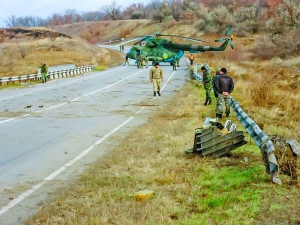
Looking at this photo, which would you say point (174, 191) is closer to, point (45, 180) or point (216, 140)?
point (216, 140)

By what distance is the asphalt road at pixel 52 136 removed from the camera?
26.6 feet

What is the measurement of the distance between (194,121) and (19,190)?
7611 millimetres

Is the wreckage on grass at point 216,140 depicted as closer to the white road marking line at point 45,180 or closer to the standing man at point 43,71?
the white road marking line at point 45,180

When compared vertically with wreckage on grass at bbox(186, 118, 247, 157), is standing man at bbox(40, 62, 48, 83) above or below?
Answer: below

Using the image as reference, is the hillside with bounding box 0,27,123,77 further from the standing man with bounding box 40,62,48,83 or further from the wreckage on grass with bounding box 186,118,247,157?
the wreckage on grass with bounding box 186,118,247,157

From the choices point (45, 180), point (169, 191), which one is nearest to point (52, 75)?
point (45, 180)

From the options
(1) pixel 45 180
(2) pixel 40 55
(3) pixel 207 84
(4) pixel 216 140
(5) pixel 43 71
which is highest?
(4) pixel 216 140

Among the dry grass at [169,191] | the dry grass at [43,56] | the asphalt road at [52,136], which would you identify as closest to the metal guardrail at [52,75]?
the dry grass at [43,56]

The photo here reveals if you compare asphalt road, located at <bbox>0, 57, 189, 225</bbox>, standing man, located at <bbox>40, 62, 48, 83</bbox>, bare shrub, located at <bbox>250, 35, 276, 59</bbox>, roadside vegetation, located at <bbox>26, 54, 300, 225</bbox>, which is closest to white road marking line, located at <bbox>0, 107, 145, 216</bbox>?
asphalt road, located at <bbox>0, 57, 189, 225</bbox>

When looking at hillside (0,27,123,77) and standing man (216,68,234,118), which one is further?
hillside (0,27,123,77)

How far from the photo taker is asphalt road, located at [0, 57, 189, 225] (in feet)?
26.6

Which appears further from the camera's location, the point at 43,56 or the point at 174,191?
the point at 43,56

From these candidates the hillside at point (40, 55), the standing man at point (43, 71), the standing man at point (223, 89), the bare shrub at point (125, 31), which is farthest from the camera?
the bare shrub at point (125, 31)

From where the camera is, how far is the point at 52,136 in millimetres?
13648
